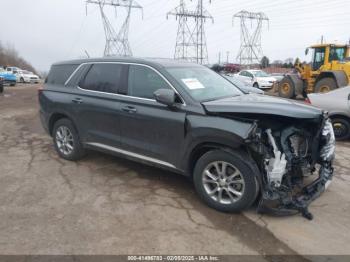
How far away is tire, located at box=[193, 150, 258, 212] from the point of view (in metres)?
3.50

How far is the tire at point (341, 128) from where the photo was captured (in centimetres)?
735

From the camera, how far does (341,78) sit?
13477 mm

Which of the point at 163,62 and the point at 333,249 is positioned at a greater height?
the point at 163,62

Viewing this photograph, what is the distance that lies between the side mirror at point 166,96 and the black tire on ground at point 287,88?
44.9 feet

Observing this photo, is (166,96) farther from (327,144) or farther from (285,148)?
(327,144)

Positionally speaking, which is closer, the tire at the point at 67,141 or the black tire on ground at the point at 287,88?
the tire at the point at 67,141

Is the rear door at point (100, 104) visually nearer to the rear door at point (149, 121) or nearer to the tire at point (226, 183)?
the rear door at point (149, 121)

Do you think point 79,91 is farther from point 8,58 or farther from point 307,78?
point 8,58

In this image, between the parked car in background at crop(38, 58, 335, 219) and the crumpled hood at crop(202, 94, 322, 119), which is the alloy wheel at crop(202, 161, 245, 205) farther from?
the crumpled hood at crop(202, 94, 322, 119)

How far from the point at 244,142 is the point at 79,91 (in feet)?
9.87

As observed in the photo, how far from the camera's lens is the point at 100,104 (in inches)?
188

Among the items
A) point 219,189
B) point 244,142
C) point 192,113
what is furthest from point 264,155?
point 192,113

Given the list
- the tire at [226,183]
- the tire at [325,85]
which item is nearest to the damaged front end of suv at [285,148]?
the tire at [226,183]

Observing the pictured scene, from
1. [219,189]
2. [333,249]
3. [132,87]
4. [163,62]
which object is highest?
[163,62]
